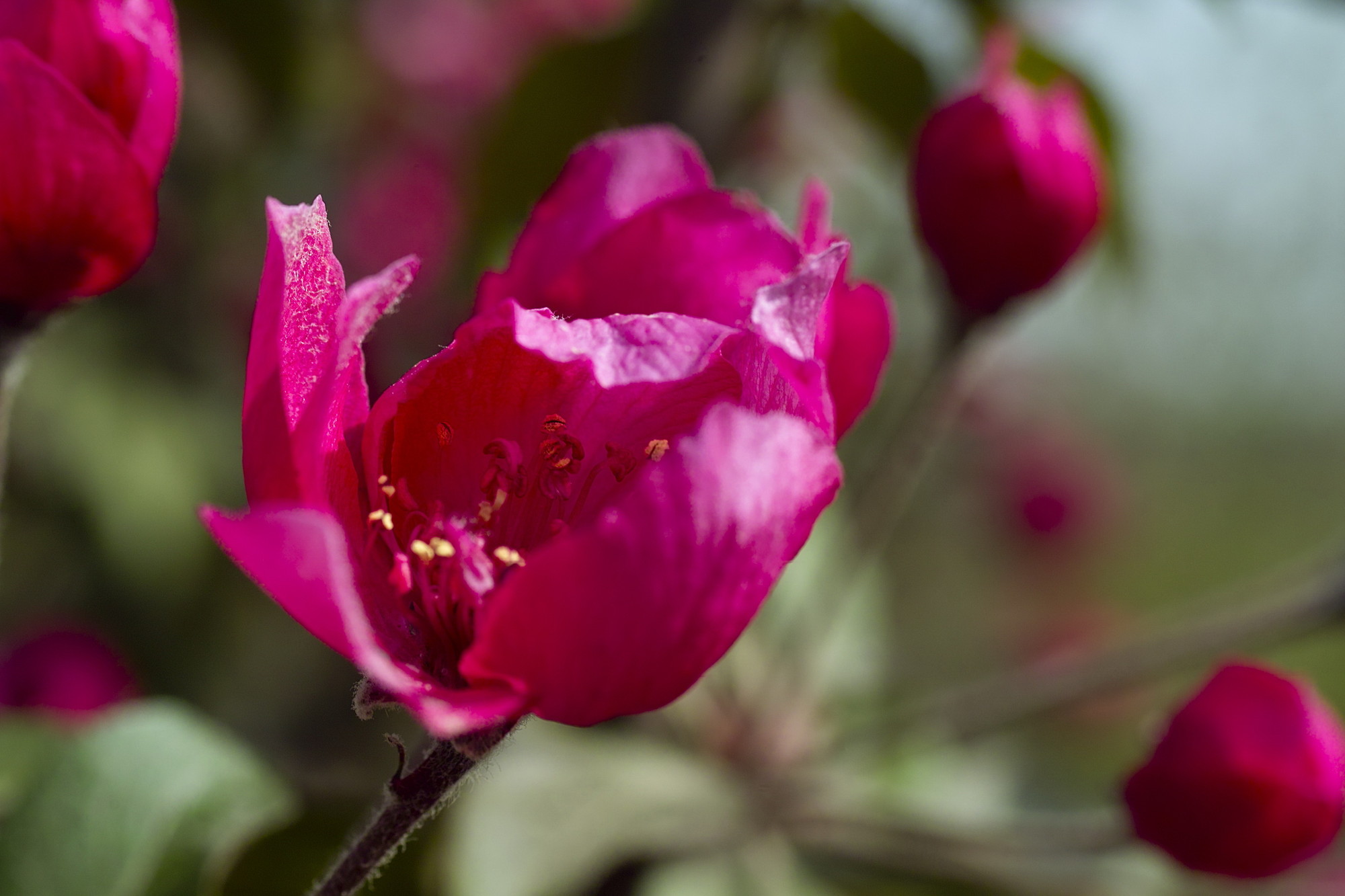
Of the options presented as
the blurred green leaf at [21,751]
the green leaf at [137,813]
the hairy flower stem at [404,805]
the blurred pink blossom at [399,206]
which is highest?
the hairy flower stem at [404,805]

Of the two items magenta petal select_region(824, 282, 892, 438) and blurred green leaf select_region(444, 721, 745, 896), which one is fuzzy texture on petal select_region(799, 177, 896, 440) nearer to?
magenta petal select_region(824, 282, 892, 438)

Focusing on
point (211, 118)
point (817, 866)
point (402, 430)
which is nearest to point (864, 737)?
point (817, 866)

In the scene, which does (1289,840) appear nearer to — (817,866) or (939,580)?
(817,866)

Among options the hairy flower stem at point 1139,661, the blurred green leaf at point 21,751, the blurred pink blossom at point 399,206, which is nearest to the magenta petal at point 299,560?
the blurred green leaf at point 21,751

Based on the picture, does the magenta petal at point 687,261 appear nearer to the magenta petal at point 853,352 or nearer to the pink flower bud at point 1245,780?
the magenta petal at point 853,352

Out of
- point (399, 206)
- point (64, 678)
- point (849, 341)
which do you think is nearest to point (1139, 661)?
point (849, 341)

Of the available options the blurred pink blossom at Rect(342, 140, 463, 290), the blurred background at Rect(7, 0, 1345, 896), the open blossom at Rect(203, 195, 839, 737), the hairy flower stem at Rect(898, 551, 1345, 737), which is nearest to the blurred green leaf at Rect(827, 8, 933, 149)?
the blurred background at Rect(7, 0, 1345, 896)
